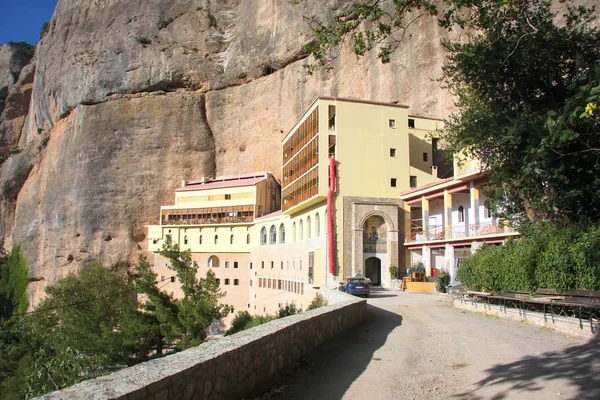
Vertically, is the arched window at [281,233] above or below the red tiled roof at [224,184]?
below

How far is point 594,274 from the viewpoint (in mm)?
12008

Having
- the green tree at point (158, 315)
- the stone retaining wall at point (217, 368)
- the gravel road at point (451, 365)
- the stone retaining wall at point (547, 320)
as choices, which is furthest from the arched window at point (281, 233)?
the stone retaining wall at point (217, 368)

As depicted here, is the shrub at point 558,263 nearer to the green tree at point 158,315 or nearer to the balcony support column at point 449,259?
the balcony support column at point 449,259

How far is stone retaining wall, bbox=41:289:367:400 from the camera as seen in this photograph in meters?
4.21

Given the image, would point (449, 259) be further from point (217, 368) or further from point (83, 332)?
point (217, 368)

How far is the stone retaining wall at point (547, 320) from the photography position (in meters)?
9.73

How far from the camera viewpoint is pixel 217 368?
5500 millimetres

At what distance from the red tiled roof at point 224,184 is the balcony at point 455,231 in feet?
53.5

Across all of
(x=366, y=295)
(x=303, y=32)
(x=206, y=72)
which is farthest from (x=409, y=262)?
(x=206, y=72)

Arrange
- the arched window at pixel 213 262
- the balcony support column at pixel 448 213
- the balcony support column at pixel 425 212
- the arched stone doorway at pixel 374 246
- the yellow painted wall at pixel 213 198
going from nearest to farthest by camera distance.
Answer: the balcony support column at pixel 448 213
the balcony support column at pixel 425 212
the arched stone doorway at pixel 374 246
the yellow painted wall at pixel 213 198
the arched window at pixel 213 262

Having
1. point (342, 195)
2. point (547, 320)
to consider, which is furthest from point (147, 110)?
point (547, 320)

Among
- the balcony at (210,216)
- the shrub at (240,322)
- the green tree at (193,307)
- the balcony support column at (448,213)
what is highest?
the balcony at (210,216)

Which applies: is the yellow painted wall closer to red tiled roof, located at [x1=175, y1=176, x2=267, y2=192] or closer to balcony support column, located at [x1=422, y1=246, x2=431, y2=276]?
red tiled roof, located at [x1=175, y1=176, x2=267, y2=192]

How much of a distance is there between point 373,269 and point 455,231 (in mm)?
5615
